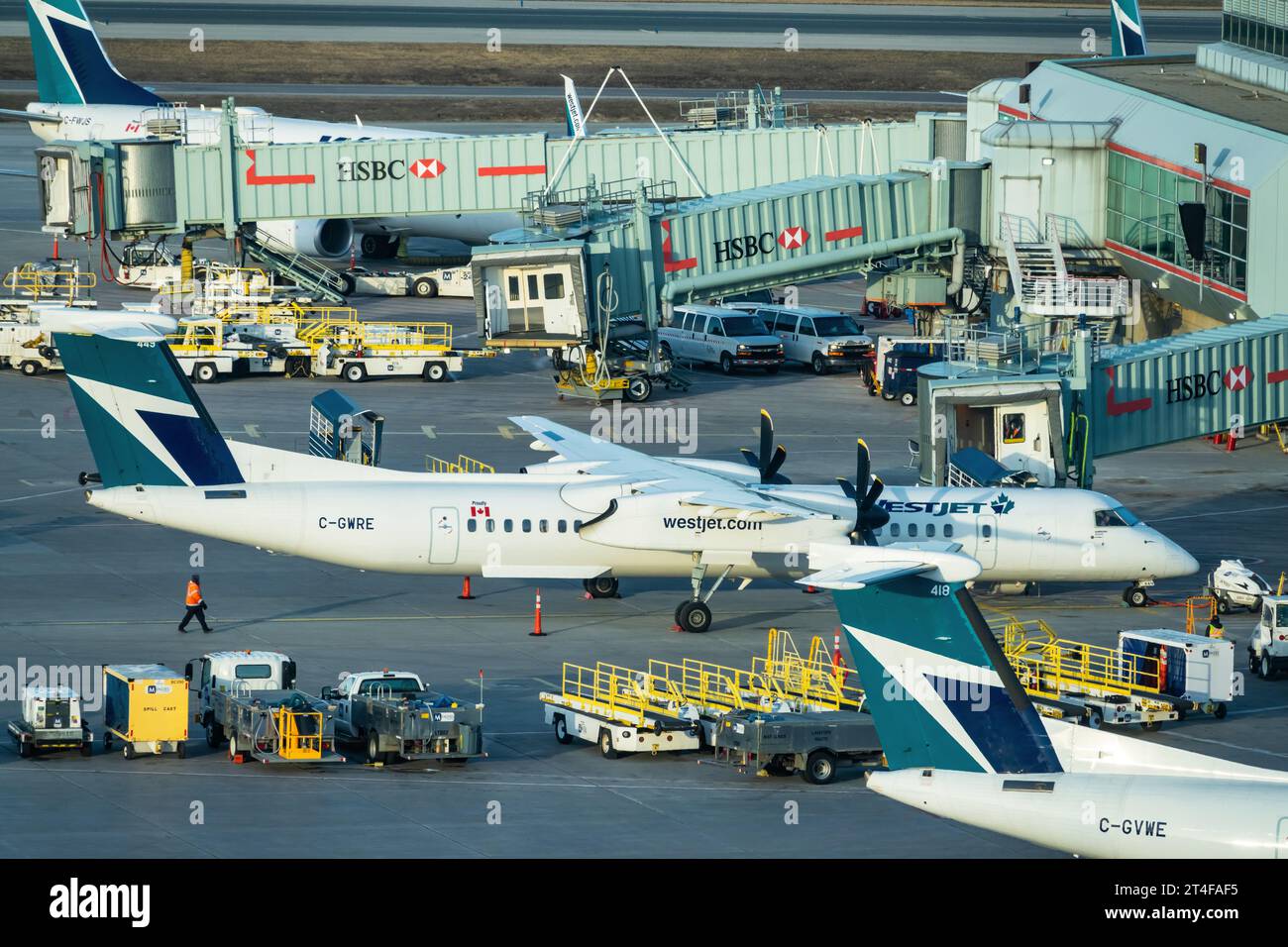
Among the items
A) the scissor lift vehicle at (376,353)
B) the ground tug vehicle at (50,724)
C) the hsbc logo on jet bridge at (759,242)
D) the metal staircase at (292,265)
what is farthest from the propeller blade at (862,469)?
the metal staircase at (292,265)

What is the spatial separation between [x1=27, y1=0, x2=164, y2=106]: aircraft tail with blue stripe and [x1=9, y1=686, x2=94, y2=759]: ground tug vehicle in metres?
58.6

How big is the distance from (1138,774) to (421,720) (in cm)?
1476

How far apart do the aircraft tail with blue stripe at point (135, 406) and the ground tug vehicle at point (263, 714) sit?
24.7 feet

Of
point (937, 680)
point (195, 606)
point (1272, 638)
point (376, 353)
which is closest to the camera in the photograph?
point (937, 680)

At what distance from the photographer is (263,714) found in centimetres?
3666

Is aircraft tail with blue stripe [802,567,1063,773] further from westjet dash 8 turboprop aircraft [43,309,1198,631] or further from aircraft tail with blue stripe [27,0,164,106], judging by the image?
aircraft tail with blue stripe [27,0,164,106]

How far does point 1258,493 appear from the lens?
62.5 meters

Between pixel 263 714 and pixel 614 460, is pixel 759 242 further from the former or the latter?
pixel 263 714

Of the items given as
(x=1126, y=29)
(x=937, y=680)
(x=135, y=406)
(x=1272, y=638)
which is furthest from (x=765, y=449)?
(x=1126, y=29)

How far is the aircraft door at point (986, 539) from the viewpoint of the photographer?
159 ft

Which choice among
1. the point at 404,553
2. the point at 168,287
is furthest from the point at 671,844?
the point at 168,287

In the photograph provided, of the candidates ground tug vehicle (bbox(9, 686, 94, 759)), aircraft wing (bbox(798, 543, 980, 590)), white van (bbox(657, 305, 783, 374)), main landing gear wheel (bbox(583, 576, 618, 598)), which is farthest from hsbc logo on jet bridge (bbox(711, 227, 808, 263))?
aircraft wing (bbox(798, 543, 980, 590))

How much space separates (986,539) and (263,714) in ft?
63.9
